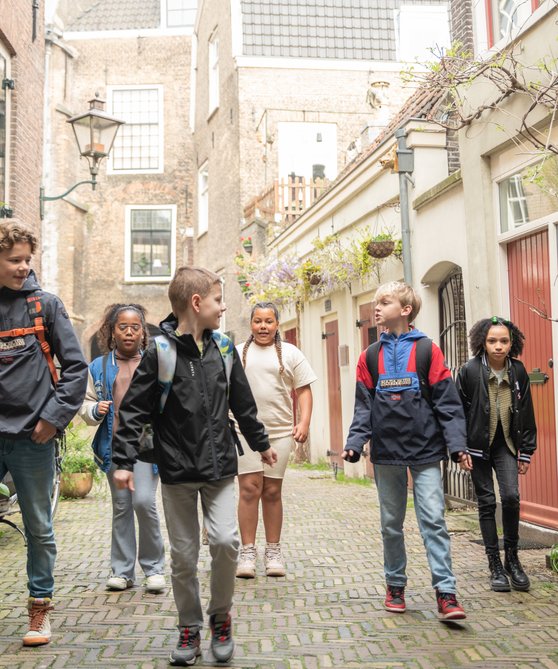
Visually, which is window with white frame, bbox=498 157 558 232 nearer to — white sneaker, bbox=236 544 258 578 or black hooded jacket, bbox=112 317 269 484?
white sneaker, bbox=236 544 258 578

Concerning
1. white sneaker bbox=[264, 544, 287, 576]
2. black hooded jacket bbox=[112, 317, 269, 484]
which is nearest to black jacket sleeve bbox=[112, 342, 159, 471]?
black hooded jacket bbox=[112, 317, 269, 484]

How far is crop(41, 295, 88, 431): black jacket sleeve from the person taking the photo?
151 inches

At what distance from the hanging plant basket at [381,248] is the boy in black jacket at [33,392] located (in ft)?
20.9

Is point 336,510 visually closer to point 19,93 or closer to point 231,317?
point 19,93

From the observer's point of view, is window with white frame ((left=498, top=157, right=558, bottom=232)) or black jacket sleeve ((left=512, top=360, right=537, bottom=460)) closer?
black jacket sleeve ((left=512, top=360, right=537, bottom=460))

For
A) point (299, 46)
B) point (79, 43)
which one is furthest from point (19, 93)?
point (79, 43)

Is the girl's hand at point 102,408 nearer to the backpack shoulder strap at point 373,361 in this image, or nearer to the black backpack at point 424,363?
the backpack shoulder strap at point 373,361

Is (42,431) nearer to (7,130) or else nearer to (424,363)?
(424,363)

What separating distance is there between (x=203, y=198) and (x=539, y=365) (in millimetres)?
19423

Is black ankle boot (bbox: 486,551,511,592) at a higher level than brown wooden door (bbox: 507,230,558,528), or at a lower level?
lower

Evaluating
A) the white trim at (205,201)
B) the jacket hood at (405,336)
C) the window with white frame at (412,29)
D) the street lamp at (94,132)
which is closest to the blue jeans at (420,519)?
the jacket hood at (405,336)

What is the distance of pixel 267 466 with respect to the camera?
5.64m

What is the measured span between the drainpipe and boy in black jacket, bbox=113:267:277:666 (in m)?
6.10

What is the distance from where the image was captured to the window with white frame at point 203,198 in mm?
24703
